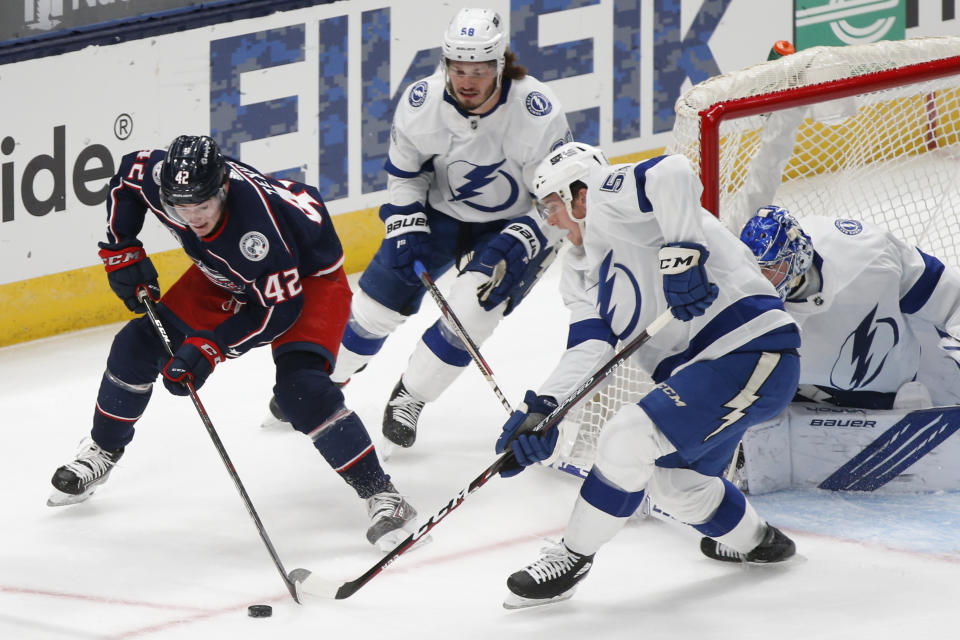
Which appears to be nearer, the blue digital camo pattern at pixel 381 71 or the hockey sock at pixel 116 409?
the hockey sock at pixel 116 409

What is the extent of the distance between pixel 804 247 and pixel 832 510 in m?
0.66

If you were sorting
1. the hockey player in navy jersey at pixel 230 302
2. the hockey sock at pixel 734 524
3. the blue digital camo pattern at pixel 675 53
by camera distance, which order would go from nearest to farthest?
the hockey sock at pixel 734 524 < the hockey player in navy jersey at pixel 230 302 < the blue digital camo pattern at pixel 675 53

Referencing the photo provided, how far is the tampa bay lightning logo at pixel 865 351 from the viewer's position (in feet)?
11.5

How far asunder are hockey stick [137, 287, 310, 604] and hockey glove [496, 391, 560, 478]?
0.52m

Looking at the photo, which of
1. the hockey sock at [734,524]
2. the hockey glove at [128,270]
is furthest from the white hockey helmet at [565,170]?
the hockey glove at [128,270]

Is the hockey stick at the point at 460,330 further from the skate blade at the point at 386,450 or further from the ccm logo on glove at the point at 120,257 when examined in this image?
the ccm logo on glove at the point at 120,257

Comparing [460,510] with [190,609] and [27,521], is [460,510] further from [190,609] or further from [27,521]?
[27,521]

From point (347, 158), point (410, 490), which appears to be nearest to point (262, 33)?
point (347, 158)

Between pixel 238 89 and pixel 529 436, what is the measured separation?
9.63 ft

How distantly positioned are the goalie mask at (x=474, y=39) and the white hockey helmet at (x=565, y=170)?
2.79ft

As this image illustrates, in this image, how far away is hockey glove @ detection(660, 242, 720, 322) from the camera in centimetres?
268

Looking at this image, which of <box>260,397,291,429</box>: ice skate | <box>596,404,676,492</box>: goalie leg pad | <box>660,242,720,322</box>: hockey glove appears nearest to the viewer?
<box>660,242,720,322</box>: hockey glove

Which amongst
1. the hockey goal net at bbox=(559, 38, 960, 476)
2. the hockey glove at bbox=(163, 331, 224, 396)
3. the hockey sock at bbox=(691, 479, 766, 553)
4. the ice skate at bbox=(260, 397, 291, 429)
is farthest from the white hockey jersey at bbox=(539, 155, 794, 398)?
the ice skate at bbox=(260, 397, 291, 429)

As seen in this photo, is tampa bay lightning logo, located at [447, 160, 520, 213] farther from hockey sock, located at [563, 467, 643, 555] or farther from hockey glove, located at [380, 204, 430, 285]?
hockey sock, located at [563, 467, 643, 555]
